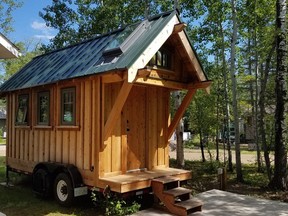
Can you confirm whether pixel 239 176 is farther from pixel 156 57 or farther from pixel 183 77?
pixel 156 57

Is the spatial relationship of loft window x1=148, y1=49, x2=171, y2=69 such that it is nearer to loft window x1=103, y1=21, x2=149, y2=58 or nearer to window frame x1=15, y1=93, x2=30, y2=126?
loft window x1=103, y1=21, x2=149, y2=58

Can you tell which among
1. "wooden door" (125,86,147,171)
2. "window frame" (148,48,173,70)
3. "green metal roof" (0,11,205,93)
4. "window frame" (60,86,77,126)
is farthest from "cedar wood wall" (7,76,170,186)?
"window frame" (148,48,173,70)

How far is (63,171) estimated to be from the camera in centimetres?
824

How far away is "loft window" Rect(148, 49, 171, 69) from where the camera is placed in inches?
328

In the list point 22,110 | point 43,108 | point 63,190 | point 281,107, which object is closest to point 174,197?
point 63,190

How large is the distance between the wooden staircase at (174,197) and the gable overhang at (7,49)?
4.75 metres

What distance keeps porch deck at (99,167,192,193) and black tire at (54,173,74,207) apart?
3.22 ft

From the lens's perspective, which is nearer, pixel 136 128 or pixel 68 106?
pixel 68 106

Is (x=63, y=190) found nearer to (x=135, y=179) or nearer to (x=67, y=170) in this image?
(x=67, y=170)

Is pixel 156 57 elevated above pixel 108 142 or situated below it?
above

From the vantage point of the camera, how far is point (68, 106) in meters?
8.63

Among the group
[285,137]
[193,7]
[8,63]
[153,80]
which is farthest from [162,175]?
[8,63]

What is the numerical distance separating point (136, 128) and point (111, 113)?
1.58 m

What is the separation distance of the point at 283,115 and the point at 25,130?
8157 mm
